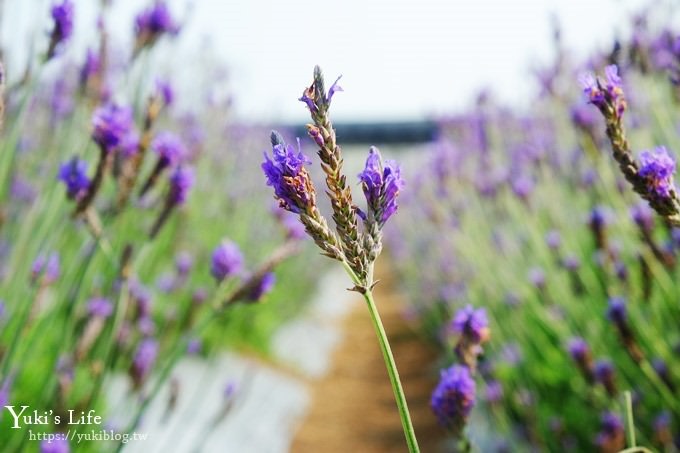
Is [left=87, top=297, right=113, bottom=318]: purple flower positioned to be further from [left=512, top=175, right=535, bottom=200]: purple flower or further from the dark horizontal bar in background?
the dark horizontal bar in background

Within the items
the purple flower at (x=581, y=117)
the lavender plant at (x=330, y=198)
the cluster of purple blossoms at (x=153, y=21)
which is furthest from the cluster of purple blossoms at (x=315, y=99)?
the purple flower at (x=581, y=117)

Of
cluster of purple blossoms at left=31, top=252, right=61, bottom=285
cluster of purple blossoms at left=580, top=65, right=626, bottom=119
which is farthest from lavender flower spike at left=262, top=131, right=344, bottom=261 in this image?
cluster of purple blossoms at left=31, top=252, right=61, bottom=285

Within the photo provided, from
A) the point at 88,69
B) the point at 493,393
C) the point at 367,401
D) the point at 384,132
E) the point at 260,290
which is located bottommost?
the point at 367,401

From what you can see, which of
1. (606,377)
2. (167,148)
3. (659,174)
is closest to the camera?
(659,174)

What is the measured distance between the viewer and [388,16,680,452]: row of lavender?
47.3 inches

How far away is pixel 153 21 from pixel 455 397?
129 centimetres

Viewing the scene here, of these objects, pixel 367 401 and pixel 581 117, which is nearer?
pixel 581 117

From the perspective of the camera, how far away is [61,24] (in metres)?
1.45

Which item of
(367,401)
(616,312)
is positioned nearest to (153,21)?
(616,312)

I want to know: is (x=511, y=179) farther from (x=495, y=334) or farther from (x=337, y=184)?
(x=337, y=184)

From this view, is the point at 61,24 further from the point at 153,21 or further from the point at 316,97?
the point at 316,97

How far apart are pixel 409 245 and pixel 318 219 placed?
21.4 ft

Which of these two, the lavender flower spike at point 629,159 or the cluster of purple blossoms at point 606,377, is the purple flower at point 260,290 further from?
the cluster of purple blossoms at point 606,377

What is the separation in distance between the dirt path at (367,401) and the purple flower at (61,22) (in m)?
2.98
